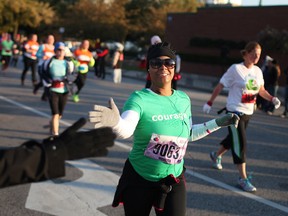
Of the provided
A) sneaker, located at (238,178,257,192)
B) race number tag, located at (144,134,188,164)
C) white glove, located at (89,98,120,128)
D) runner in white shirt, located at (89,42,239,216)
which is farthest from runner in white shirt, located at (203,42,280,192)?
white glove, located at (89,98,120,128)

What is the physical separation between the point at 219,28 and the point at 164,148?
86.0 feet

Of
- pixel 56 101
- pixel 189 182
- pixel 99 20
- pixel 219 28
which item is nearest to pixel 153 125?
pixel 189 182

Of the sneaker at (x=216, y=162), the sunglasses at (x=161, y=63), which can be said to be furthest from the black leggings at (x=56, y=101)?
the sunglasses at (x=161, y=63)

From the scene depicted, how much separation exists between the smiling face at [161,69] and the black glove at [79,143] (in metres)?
1.39

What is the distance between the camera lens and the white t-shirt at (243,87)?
5570mm

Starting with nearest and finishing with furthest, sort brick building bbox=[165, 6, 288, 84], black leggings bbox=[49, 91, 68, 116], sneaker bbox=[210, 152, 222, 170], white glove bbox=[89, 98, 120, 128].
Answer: white glove bbox=[89, 98, 120, 128] → sneaker bbox=[210, 152, 222, 170] → black leggings bbox=[49, 91, 68, 116] → brick building bbox=[165, 6, 288, 84]

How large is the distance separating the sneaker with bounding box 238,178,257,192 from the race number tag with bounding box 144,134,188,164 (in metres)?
2.67

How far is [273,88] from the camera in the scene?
1416 centimetres

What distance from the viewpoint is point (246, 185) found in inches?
214

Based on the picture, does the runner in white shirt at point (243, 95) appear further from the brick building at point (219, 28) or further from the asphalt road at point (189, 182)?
the brick building at point (219, 28)

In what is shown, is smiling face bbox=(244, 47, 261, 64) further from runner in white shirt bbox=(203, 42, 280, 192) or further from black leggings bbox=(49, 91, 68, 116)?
black leggings bbox=(49, 91, 68, 116)

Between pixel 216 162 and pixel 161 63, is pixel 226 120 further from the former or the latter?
pixel 216 162

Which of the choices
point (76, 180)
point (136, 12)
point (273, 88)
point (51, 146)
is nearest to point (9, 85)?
point (273, 88)

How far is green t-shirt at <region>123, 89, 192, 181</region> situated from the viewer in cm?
302
